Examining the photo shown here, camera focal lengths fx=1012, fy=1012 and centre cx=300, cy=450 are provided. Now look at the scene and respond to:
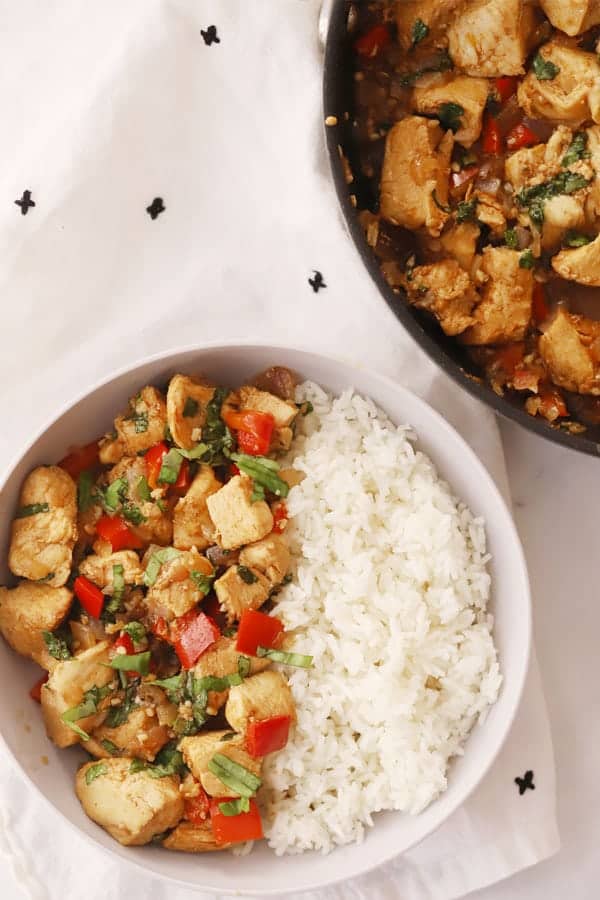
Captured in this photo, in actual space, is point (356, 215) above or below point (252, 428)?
above

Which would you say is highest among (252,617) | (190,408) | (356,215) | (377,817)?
(356,215)

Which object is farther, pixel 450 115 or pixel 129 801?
pixel 450 115

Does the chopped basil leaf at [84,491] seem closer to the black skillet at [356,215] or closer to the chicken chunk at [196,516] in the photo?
the chicken chunk at [196,516]

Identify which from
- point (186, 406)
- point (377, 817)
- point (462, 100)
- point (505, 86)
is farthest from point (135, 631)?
point (505, 86)

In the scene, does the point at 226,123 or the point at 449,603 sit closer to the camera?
the point at 449,603

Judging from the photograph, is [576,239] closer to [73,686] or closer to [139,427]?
[139,427]

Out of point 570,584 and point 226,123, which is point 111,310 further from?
point 570,584

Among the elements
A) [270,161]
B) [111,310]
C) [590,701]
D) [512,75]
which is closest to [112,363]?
[111,310]
